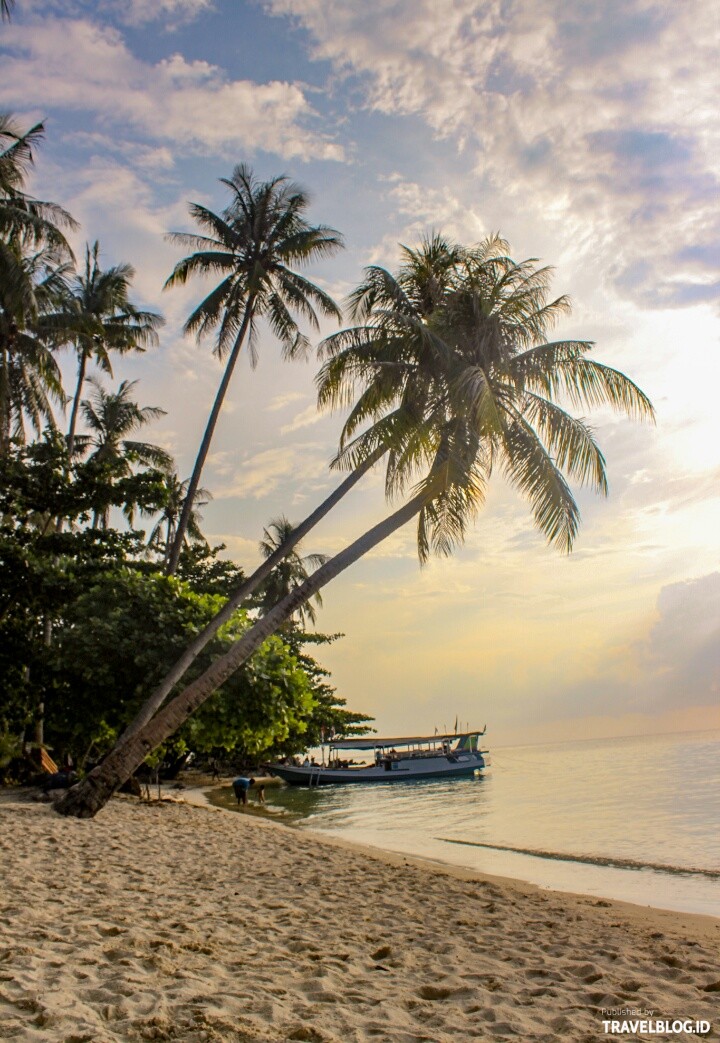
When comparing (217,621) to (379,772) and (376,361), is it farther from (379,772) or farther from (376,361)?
(379,772)

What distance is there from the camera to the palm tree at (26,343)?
17491mm

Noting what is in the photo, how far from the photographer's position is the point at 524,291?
15102 mm

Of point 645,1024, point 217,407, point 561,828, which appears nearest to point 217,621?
point 217,407

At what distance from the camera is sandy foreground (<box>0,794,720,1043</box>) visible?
151 inches

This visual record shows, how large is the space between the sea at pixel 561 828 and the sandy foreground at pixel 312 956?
13.2 feet

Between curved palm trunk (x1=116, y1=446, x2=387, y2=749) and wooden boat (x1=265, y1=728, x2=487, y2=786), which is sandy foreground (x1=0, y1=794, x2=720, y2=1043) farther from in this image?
wooden boat (x1=265, y1=728, x2=487, y2=786)

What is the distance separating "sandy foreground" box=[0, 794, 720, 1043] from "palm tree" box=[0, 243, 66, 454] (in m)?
13.2

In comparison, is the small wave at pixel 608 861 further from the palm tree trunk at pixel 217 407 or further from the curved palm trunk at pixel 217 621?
the palm tree trunk at pixel 217 407

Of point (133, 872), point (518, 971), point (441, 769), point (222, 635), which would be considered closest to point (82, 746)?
point (222, 635)

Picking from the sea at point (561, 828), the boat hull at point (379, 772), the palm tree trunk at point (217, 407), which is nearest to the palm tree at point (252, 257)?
the palm tree trunk at point (217, 407)

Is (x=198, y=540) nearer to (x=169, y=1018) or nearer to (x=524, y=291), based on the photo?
(x=524, y=291)

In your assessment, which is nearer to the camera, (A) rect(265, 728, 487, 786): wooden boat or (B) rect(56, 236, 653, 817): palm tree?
(B) rect(56, 236, 653, 817): palm tree

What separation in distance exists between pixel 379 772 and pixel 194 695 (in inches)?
1414

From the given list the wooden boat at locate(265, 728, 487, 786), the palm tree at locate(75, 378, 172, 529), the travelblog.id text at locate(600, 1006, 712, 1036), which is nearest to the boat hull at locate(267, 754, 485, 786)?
the wooden boat at locate(265, 728, 487, 786)
